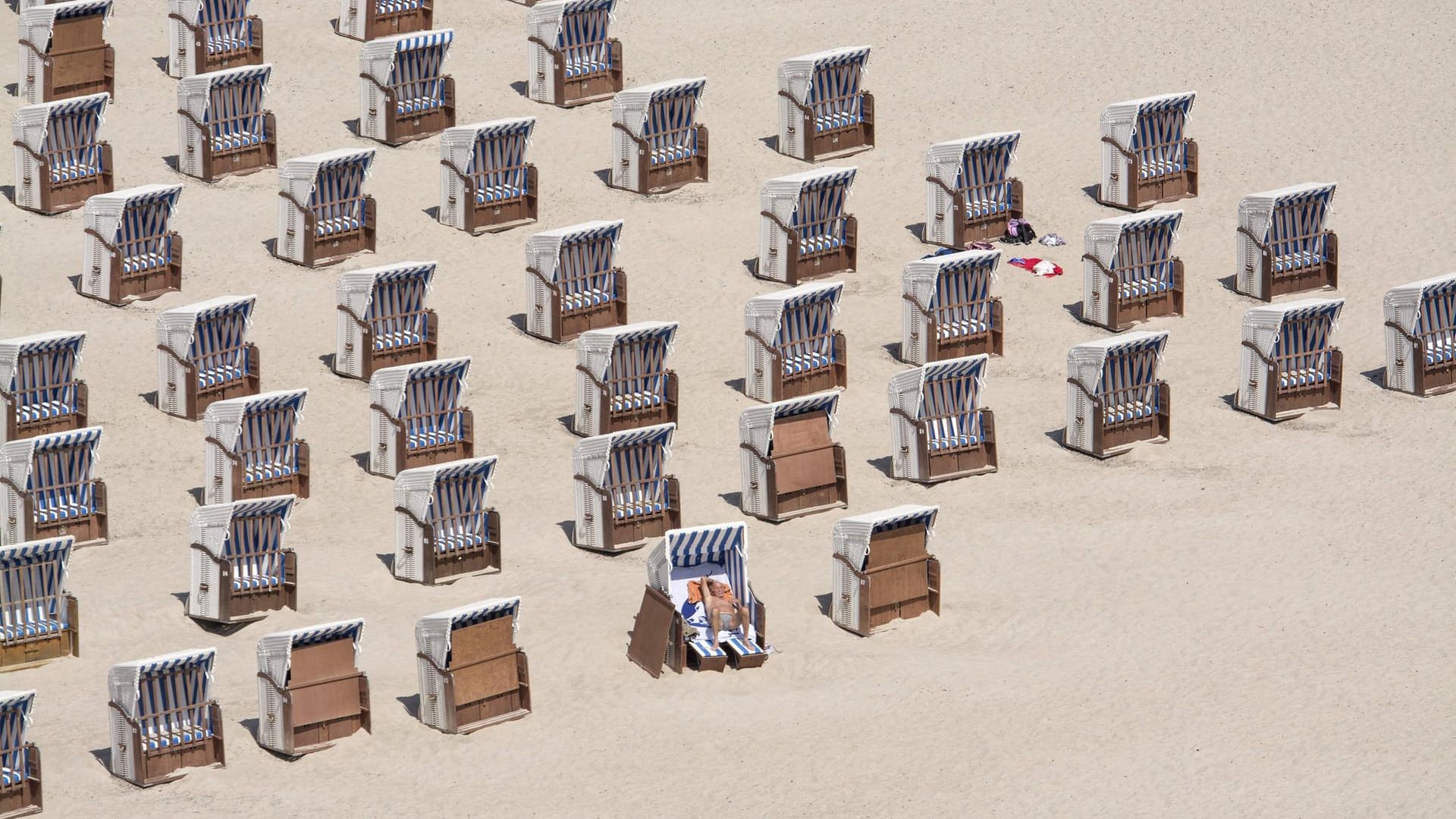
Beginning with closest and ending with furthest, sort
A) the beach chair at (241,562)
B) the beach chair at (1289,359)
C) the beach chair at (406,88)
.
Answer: the beach chair at (241,562) → the beach chair at (1289,359) → the beach chair at (406,88)

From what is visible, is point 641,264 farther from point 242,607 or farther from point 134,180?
point 242,607

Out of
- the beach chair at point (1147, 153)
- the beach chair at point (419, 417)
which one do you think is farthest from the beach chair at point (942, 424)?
the beach chair at point (1147, 153)

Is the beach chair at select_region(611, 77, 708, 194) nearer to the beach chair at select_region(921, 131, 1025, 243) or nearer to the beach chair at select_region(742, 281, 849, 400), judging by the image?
the beach chair at select_region(921, 131, 1025, 243)

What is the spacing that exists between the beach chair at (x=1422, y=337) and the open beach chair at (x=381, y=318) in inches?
553

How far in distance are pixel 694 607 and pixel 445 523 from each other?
3576mm

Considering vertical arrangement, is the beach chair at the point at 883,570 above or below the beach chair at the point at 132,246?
below

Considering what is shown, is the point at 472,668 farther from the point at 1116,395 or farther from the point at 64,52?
the point at 64,52

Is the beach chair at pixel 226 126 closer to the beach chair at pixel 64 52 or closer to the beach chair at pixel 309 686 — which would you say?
the beach chair at pixel 64 52

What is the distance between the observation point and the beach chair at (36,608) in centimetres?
3403

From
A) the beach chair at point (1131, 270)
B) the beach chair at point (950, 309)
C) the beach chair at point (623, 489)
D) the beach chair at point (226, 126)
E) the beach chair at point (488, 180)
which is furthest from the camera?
the beach chair at point (226, 126)

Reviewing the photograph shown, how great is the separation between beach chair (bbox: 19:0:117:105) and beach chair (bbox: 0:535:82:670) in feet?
56.8

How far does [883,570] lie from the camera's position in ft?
117

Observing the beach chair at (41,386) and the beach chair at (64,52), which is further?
the beach chair at (64,52)

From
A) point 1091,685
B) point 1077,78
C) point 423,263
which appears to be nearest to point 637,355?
point 423,263
